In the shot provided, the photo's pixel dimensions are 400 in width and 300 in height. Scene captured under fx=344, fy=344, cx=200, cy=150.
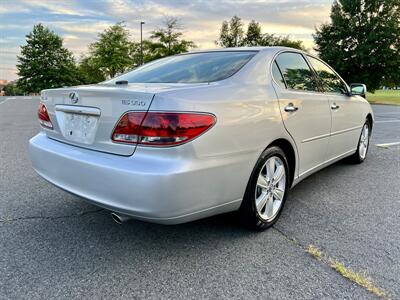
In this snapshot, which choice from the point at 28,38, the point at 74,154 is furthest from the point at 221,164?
the point at 28,38

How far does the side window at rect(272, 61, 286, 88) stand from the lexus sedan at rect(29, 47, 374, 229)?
0.02m

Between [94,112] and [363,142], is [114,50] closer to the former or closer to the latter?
[363,142]

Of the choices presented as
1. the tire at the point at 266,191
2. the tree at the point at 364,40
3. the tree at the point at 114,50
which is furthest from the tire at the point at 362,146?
the tree at the point at 114,50

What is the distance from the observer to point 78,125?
2428mm

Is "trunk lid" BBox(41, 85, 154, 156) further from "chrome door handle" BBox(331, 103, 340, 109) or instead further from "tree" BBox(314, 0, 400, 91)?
"tree" BBox(314, 0, 400, 91)

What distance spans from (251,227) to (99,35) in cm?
4424

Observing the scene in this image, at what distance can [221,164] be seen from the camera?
221cm

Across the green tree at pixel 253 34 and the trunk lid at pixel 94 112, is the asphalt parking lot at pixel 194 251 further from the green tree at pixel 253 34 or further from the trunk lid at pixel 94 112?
the green tree at pixel 253 34

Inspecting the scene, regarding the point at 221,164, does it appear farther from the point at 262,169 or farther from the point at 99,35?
the point at 99,35

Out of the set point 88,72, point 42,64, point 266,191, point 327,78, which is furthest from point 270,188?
point 42,64

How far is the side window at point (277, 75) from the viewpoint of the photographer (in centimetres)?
292

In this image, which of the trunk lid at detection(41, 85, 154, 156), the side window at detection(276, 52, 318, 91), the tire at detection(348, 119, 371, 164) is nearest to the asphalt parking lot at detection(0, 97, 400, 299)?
the trunk lid at detection(41, 85, 154, 156)

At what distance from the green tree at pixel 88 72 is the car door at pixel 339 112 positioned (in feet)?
148

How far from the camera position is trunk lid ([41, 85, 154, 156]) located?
212cm
